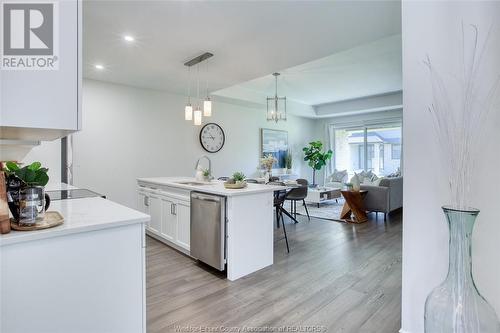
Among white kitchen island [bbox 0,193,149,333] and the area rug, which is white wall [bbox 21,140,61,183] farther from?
the area rug

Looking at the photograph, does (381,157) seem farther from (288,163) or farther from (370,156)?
(288,163)

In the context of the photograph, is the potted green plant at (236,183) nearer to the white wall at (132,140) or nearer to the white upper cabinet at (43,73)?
the white upper cabinet at (43,73)

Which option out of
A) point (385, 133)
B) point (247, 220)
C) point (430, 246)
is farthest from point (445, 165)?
point (385, 133)

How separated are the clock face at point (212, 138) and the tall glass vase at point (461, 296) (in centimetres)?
476

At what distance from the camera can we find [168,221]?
344 cm

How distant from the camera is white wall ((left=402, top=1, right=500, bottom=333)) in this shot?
1.39 meters

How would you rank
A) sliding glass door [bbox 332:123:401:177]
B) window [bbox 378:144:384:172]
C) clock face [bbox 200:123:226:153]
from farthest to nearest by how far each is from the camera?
window [bbox 378:144:384:172], sliding glass door [bbox 332:123:401:177], clock face [bbox 200:123:226:153]

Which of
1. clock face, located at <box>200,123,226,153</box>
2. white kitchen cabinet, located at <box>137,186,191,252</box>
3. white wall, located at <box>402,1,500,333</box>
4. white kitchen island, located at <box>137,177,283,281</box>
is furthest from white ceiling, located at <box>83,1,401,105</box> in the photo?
white kitchen cabinet, located at <box>137,186,191,252</box>

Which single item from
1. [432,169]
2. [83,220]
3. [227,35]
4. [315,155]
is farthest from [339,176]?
[83,220]

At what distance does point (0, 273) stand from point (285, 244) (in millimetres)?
3093

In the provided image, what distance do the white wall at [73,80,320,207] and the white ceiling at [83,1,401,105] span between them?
0.45m

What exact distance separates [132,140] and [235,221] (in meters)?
3.01

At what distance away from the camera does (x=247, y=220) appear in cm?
271

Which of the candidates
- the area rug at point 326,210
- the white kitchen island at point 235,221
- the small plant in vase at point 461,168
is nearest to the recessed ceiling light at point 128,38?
the white kitchen island at point 235,221
